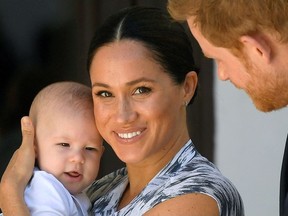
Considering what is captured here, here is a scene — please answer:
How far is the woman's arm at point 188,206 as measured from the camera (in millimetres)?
2904

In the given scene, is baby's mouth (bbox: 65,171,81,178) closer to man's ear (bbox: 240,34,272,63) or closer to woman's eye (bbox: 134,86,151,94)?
woman's eye (bbox: 134,86,151,94)

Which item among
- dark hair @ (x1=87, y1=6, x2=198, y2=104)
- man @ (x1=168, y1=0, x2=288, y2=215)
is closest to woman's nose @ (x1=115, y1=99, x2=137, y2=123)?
dark hair @ (x1=87, y1=6, x2=198, y2=104)

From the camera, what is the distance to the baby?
3.26 meters

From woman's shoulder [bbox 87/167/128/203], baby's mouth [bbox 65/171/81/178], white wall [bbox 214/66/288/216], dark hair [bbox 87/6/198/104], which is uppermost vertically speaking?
dark hair [bbox 87/6/198/104]

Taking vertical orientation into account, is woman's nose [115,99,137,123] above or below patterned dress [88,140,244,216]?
above

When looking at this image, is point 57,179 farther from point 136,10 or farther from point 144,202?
point 136,10

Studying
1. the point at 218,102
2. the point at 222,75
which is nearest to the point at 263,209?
the point at 218,102

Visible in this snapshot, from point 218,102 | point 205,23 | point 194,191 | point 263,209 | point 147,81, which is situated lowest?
point 263,209

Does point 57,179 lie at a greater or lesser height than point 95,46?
lesser

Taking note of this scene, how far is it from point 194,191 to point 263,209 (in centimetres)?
216

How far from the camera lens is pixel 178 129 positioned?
10.8 feet

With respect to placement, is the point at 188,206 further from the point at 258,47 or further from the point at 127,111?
the point at 258,47

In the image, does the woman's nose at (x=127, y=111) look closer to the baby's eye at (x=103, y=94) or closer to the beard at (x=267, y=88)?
the baby's eye at (x=103, y=94)

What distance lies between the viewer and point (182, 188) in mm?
2984
